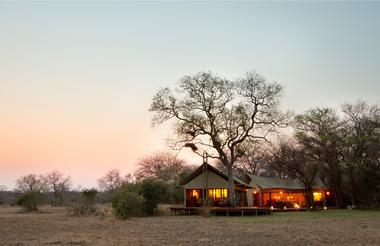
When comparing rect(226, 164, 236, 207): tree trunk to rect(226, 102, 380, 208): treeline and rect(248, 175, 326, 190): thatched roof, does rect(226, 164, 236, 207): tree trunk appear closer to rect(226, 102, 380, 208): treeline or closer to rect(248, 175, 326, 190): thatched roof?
rect(226, 102, 380, 208): treeline

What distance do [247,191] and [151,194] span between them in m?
13.9

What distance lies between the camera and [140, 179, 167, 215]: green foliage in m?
36.0

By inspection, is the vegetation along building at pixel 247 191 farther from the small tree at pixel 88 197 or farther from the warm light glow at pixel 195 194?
the small tree at pixel 88 197

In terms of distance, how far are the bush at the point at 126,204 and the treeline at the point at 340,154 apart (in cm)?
1336

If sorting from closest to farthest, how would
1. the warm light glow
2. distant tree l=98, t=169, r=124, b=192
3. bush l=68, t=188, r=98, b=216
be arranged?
bush l=68, t=188, r=98, b=216 < the warm light glow < distant tree l=98, t=169, r=124, b=192

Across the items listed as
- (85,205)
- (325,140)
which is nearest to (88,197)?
(85,205)

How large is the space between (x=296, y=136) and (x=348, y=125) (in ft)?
17.8

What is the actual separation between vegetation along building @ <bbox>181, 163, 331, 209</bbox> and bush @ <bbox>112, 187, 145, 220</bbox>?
5.75 m

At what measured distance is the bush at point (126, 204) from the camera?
31344 millimetres

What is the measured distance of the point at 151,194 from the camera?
119ft

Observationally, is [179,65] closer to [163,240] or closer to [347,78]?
[347,78]

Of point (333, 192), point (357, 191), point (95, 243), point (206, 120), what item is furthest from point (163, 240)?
point (333, 192)

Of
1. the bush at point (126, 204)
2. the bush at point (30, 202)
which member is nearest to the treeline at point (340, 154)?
the bush at point (126, 204)

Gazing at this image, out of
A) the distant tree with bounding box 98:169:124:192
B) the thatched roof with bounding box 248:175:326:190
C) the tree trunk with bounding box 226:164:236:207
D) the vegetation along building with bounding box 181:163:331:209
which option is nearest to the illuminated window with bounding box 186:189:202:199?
the vegetation along building with bounding box 181:163:331:209
